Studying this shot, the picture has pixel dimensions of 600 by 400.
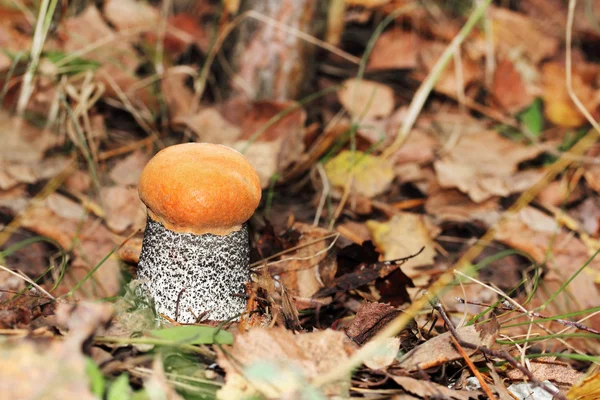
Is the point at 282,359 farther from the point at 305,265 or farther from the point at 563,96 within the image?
the point at 563,96

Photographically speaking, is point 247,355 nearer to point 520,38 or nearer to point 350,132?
point 350,132

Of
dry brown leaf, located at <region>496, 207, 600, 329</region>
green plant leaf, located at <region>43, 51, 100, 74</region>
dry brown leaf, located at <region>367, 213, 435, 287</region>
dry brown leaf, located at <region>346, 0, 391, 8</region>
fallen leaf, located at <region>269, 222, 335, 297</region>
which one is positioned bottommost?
dry brown leaf, located at <region>496, 207, 600, 329</region>

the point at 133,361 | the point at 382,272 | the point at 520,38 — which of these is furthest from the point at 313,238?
the point at 520,38

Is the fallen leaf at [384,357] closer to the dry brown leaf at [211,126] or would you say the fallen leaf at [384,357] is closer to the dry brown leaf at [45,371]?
the dry brown leaf at [45,371]

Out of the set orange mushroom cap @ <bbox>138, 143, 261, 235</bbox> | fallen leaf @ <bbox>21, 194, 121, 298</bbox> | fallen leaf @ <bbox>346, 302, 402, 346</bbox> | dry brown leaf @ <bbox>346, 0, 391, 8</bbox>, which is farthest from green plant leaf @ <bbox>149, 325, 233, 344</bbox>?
dry brown leaf @ <bbox>346, 0, 391, 8</bbox>

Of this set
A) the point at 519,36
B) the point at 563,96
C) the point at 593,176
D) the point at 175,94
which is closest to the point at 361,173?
the point at 175,94

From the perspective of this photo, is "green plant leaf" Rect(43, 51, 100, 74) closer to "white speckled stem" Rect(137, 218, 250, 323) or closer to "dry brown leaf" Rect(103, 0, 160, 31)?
"dry brown leaf" Rect(103, 0, 160, 31)
